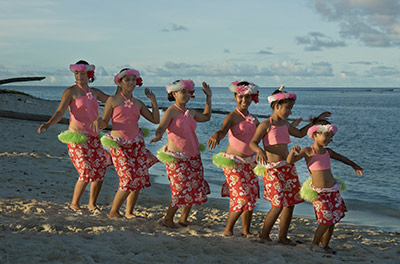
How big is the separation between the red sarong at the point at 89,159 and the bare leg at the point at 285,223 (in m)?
2.79

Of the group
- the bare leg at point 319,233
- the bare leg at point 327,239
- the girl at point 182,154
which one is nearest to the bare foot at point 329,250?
the bare leg at point 327,239

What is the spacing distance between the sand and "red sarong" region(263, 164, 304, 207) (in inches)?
22.5

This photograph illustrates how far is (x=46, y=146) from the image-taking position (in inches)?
563

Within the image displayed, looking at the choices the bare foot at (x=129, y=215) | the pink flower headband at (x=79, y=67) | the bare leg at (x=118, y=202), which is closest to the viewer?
the bare leg at (x=118, y=202)

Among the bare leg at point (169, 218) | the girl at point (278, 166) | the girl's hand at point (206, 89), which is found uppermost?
the girl's hand at point (206, 89)

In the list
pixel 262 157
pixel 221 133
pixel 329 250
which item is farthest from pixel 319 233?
pixel 221 133

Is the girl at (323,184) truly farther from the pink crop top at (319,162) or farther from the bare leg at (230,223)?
the bare leg at (230,223)

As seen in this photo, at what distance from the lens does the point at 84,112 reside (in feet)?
22.6

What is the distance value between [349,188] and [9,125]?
43.5 feet

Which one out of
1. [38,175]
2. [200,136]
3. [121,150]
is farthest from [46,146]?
[200,136]

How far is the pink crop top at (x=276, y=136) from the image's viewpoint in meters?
5.65

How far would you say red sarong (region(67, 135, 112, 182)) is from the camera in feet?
22.4

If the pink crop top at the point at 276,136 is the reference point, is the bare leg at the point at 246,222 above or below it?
below

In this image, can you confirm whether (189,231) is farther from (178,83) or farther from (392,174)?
(392,174)
